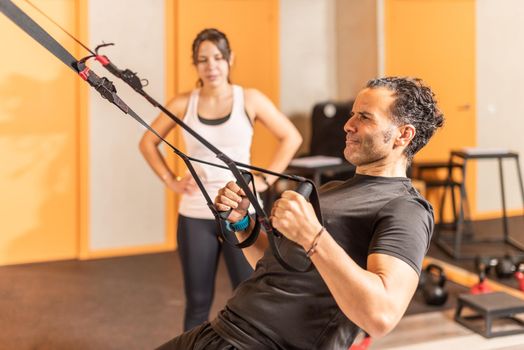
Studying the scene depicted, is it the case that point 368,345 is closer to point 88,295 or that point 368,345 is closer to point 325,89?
point 88,295

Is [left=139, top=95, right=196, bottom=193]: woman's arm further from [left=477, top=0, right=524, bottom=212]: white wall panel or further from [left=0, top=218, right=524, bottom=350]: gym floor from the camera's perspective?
[left=477, top=0, right=524, bottom=212]: white wall panel

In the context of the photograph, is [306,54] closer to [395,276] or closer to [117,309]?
[117,309]

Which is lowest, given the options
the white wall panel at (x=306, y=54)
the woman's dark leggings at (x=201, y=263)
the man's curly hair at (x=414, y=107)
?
the woman's dark leggings at (x=201, y=263)

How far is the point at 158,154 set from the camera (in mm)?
2537

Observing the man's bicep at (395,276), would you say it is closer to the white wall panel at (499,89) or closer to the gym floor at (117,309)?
the gym floor at (117,309)

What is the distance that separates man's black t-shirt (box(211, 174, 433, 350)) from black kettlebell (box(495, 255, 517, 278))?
2.36 meters

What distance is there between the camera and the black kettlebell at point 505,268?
3398 millimetres

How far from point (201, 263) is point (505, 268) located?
6.44ft

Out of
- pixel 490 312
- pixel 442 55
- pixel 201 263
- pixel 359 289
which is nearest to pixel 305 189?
pixel 359 289

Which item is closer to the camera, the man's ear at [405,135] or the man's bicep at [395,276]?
the man's bicep at [395,276]

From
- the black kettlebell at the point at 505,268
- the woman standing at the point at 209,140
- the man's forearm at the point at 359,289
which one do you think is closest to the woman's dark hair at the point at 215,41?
the woman standing at the point at 209,140

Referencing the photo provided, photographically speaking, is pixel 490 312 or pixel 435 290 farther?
pixel 435 290

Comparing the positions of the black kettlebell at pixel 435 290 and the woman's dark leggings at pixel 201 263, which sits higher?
the woman's dark leggings at pixel 201 263

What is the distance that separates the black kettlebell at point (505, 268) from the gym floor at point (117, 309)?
0.69 feet
